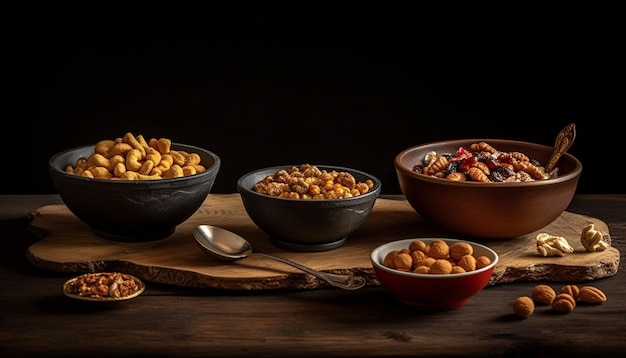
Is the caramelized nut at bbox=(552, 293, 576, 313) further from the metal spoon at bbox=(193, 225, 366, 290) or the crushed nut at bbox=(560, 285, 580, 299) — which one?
the metal spoon at bbox=(193, 225, 366, 290)

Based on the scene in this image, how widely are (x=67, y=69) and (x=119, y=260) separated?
1.18 meters

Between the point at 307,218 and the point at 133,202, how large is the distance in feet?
1.26

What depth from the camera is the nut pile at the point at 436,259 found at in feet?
7.45

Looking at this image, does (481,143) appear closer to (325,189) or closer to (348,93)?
(325,189)

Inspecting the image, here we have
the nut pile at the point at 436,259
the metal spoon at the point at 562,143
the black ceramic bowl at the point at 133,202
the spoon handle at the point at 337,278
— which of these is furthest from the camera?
the metal spoon at the point at 562,143

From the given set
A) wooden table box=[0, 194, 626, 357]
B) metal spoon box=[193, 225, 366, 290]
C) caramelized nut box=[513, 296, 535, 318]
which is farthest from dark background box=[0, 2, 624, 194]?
caramelized nut box=[513, 296, 535, 318]

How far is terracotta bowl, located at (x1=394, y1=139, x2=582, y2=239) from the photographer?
8.40 feet

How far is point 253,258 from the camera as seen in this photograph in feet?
8.31

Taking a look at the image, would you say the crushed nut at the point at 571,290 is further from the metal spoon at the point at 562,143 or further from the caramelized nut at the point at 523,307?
the metal spoon at the point at 562,143

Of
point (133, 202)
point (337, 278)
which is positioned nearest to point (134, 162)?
point (133, 202)

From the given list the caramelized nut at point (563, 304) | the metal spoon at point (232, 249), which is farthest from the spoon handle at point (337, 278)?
the caramelized nut at point (563, 304)

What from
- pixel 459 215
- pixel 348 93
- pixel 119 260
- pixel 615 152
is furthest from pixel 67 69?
pixel 615 152

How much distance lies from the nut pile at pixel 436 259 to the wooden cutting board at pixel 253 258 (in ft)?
0.45

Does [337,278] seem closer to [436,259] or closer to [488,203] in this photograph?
[436,259]
